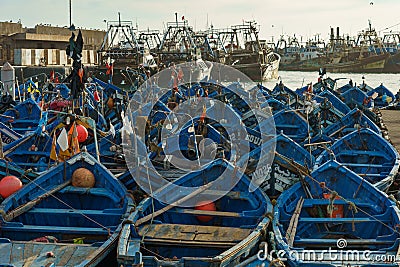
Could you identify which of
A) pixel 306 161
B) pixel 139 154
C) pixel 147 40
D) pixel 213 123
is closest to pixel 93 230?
pixel 139 154

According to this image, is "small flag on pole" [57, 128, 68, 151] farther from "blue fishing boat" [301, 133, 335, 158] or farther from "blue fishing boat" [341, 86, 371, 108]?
"blue fishing boat" [341, 86, 371, 108]

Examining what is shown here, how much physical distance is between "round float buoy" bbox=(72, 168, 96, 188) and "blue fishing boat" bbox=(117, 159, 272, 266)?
133 centimetres

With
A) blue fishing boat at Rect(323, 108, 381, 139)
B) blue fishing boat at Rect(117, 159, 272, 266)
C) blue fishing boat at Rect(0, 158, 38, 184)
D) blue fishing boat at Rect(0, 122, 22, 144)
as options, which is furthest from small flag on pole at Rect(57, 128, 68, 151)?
blue fishing boat at Rect(323, 108, 381, 139)

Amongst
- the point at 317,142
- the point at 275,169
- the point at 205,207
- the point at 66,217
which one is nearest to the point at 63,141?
the point at 66,217

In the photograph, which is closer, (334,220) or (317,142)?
→ (334,220)

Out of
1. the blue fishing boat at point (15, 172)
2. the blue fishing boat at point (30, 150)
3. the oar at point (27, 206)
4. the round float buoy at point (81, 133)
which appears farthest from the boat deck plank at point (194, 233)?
the blue fishing boat at point (30, 150)

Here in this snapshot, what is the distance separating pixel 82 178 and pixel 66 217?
922mm

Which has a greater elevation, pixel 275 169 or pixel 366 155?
pixel 366 155

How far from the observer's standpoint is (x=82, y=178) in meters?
10.4

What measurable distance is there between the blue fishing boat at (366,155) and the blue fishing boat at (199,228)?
273 centimetres

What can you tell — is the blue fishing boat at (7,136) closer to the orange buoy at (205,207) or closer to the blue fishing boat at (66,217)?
→ the blue fishing boat at (66,217)

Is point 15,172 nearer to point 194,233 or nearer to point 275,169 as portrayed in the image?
point 194,233

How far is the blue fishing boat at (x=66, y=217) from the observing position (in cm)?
819

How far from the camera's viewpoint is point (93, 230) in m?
9.08
